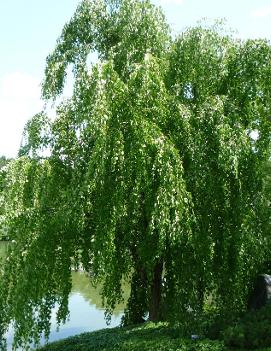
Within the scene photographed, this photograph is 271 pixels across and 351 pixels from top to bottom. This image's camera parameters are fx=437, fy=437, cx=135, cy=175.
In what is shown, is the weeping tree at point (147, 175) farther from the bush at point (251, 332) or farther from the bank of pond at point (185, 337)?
the bush at point (251, 332)

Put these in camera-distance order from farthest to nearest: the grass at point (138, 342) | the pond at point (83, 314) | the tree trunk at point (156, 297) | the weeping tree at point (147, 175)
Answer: the pond at point (83, 314), the tree trunk at point (156, 297), the grass at point (138, 342), the weeping tree at point (147, 175)

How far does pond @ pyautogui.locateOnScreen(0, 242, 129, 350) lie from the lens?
1530 centimetres

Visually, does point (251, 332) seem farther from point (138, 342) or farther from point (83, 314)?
point (83, 314)

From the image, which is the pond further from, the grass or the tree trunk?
the tree trunk

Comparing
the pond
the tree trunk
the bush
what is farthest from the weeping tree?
the pond

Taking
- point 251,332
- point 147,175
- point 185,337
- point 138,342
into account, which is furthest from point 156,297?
point 147,175

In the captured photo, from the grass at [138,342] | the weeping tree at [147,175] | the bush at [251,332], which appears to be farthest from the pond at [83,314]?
the bush at [251,332]

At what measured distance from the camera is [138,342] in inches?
320

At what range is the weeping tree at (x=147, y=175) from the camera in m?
6.90

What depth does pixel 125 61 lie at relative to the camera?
8281 mm

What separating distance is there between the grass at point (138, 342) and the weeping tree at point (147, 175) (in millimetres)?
423

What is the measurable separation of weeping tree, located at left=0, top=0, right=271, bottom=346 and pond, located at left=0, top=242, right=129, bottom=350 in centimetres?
487

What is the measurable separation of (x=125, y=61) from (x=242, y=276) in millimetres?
4558

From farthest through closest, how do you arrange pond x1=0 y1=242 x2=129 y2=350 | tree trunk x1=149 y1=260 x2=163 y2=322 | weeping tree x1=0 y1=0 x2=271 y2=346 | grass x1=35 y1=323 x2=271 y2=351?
pond x1=0 y1=242 x2=129 y2=350, tree trunk x1=149 y1=260 x2=163 y2=322, grass x1=35 y1=323 x2=271 y2=351, weeping tree x1=0 y1=0 x2=271 y2=346
